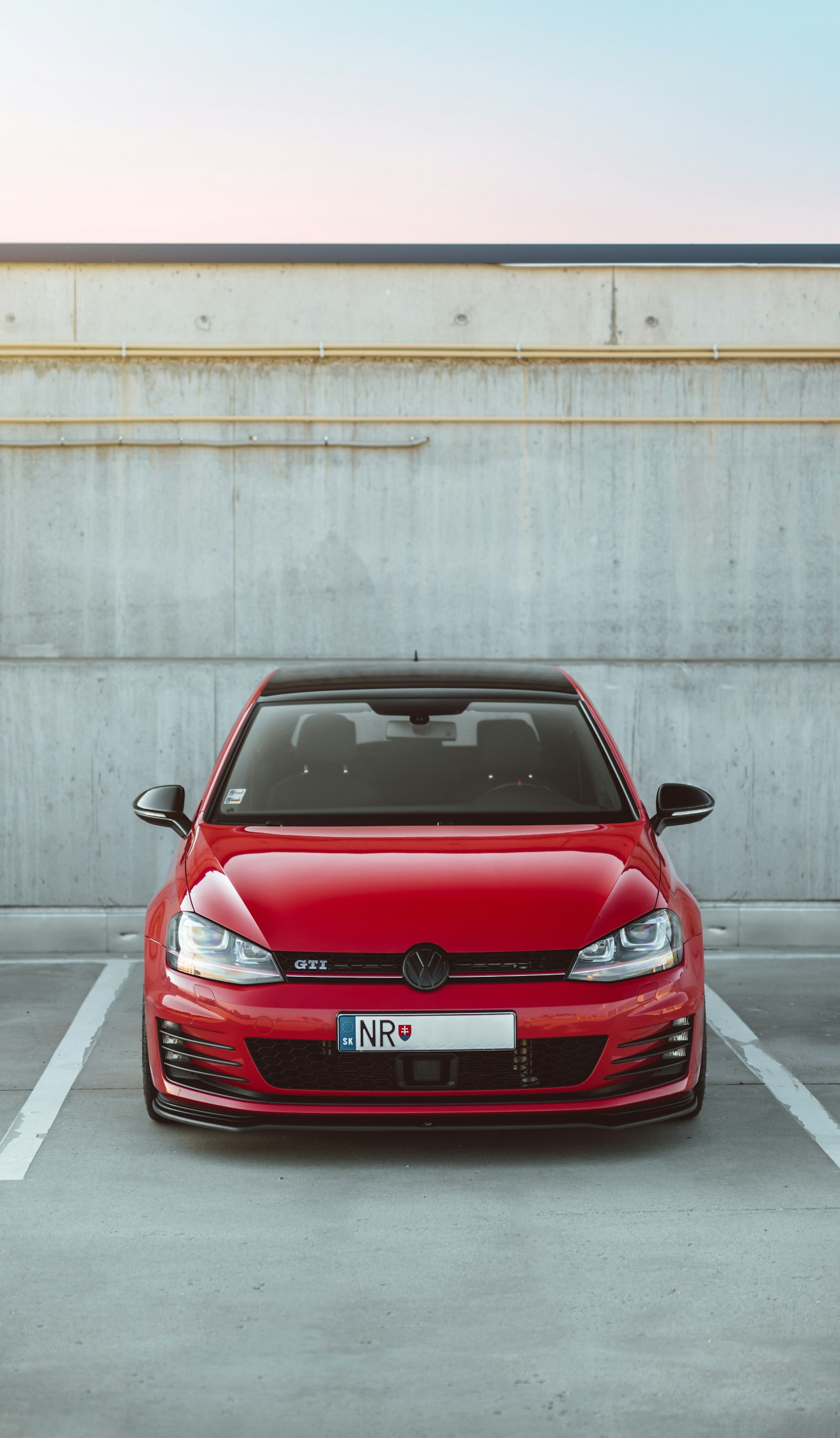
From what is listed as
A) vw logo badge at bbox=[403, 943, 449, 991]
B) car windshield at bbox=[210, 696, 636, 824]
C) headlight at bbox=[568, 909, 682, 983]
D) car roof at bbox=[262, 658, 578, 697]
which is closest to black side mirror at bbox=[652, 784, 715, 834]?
car windshield at bbox=[210, 696, 636, 824]

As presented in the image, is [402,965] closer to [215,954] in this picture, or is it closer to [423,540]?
[215,954]

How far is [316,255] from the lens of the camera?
8.20m

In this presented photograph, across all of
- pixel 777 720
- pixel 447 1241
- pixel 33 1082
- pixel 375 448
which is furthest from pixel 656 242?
pixel 447 1241

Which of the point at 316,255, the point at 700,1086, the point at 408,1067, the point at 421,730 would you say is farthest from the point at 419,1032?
the point at 316,255

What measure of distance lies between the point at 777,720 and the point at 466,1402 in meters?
6.01

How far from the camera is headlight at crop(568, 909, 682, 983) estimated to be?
13.3 feet

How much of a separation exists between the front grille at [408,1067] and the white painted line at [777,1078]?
939 millimetres

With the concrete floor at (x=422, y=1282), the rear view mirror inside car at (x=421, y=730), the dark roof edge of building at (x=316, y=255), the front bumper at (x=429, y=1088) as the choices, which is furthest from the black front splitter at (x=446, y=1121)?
the dark roof edge of building at (x=316, y=255)

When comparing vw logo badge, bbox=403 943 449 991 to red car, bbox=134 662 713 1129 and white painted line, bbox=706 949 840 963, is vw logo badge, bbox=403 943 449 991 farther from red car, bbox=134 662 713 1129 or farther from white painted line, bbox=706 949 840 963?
white painted line, bbox=706 949 840 963

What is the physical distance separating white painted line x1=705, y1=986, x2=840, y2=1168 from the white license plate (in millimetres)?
1222

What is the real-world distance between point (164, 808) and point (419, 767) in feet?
3.07

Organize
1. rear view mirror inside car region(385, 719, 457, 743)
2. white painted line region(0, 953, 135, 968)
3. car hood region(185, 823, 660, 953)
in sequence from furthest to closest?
white painted line region(0, 953, 135, 968), rear view mirror inside car region(385, 719, 457, 743), car hood region(185, 823, 660, 953)

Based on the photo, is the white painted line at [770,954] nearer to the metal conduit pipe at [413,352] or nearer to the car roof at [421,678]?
the car roof at [421,678]

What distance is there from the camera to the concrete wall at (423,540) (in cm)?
821
